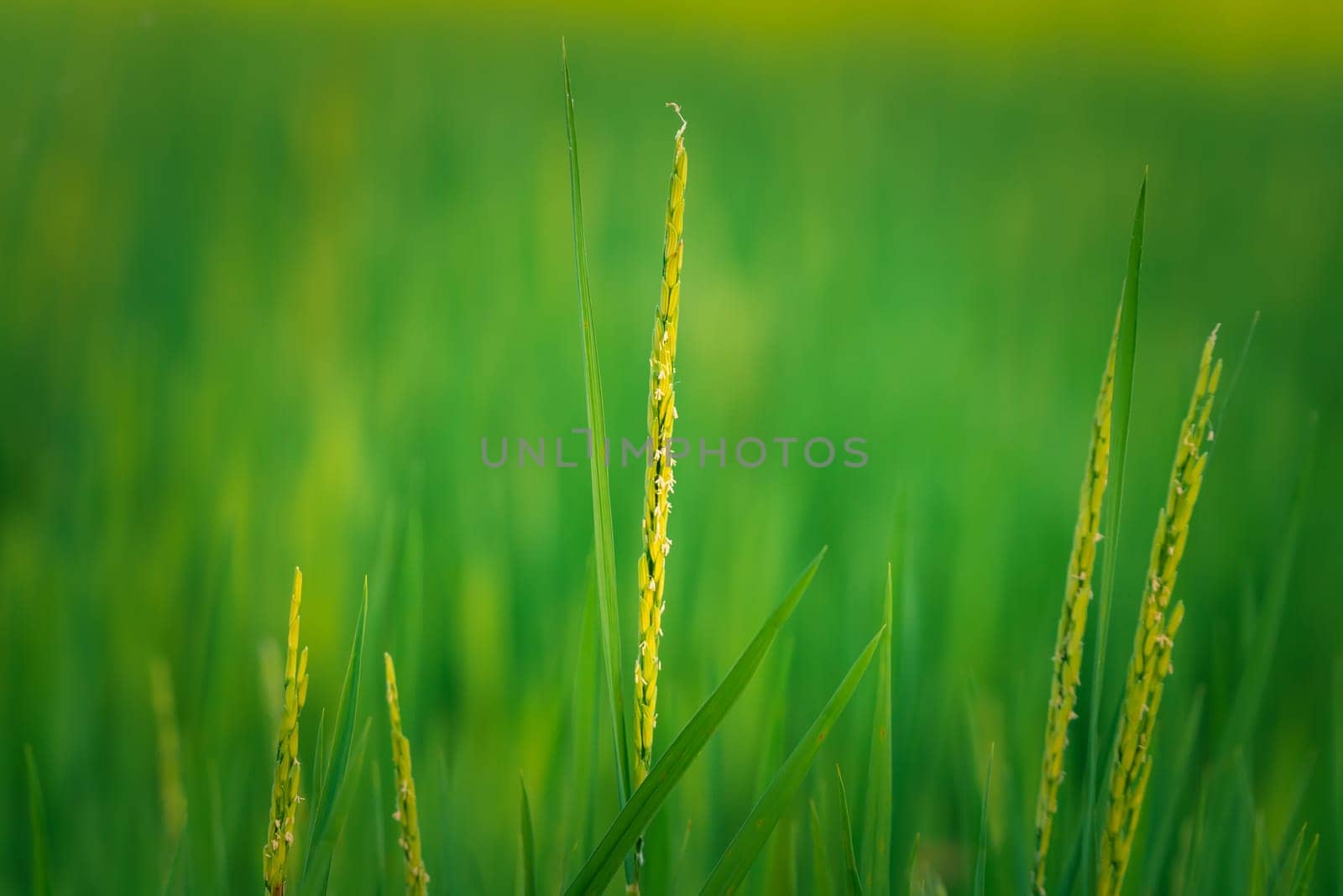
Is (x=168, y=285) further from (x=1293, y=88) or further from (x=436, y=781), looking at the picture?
(x=1293, y=88)

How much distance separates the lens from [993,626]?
552mm

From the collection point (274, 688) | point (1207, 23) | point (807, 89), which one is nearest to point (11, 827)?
point (274, 688)

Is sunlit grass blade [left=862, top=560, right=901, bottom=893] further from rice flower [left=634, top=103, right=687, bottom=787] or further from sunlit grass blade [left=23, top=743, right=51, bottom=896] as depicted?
sunlit grass blade [left=23, top=743, right=51, bottom=896]

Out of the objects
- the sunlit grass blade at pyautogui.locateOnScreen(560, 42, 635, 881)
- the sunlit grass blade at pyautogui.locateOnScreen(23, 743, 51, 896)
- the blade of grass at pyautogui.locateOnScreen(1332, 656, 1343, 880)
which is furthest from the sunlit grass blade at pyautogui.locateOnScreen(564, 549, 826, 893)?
the blade of grass at pyautogui.locateOnScreen(1332, 656, 1343, 880)

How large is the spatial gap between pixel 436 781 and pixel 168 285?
1.36 feet

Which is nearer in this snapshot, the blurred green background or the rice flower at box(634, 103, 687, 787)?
the rice flower at box(634, 103, 687, 787)

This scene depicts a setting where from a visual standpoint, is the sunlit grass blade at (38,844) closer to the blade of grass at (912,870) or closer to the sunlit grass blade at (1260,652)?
the blade of grass at (912,870)

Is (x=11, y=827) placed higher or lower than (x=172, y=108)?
lower

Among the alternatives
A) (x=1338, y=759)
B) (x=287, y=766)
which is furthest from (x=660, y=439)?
(x=1338, y=759)

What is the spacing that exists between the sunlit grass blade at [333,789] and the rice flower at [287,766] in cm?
3

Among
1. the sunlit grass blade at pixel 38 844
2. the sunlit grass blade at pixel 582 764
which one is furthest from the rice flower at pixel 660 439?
the sunlit grass blade at pixel 38 844

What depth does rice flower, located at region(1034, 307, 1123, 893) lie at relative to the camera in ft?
0.94

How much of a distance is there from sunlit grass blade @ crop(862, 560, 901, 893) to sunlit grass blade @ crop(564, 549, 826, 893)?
9cm

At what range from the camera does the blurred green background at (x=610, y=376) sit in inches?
18.6
